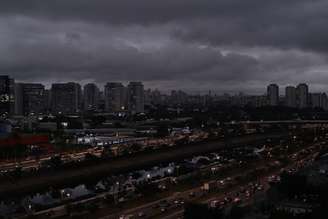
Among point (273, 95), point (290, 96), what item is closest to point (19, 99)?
point (273, 95)

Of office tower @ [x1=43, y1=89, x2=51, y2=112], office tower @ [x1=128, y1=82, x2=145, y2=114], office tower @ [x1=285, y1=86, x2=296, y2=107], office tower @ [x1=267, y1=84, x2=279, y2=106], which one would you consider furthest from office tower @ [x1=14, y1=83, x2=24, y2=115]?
office tower @ [x1=285, y1=86, x2=296, y2=107]

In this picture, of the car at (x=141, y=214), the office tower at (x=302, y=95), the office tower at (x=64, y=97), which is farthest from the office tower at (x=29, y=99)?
the car at (x=141, y=214)

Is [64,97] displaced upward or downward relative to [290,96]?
upward

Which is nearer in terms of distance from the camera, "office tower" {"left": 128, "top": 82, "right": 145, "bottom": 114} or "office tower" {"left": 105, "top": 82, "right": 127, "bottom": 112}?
"office tower" {"left": 128, "top": 82, "right": 145, "bottom": 114}

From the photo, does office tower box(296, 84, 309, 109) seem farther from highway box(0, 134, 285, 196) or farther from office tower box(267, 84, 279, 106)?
highway box(0, 134, 285, 196)

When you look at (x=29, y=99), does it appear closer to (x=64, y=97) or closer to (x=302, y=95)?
(x=64, y=97)

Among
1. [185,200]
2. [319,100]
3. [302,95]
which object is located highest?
[302,95]
